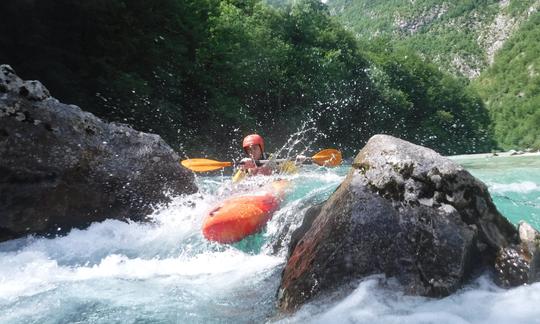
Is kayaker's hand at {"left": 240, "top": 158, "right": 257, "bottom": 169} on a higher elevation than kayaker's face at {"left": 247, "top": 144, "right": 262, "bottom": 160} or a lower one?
lower

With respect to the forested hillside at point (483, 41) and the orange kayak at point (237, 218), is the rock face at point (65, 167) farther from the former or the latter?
the forested hillside at point (483, 41)

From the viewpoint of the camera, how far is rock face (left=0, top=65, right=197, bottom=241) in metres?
5.68

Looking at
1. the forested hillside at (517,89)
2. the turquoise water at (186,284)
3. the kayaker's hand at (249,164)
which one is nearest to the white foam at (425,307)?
the turquoise water at (186,284)

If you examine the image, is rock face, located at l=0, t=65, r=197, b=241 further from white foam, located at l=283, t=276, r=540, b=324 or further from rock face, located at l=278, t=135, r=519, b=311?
white foam, located at l=283, t=276, r=540, b=324

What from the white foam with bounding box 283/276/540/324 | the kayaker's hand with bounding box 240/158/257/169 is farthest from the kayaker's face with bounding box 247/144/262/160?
the white foam with bounding box 283/276/540/324

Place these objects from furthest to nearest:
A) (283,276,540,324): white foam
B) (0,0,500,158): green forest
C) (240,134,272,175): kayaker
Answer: (0,0,500,158): green forest
(240,134,272,175): kayaker
(283,276,540,324): white foam

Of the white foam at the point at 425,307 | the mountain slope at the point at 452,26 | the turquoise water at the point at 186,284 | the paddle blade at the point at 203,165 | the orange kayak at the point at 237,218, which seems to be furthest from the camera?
the mountain slope at the point at 452,26

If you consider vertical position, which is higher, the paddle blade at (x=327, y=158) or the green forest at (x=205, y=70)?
the green forest at (x=205, y=70)

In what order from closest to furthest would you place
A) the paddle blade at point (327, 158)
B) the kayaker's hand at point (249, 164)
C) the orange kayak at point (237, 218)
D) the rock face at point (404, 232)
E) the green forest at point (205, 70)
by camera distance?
the rock face at point (404, 232)
the orange kayak at point (237, 218)
the kayaker's hand at point (249, 164)
the paddle blade at point (327, 158)
the green forest at point (205, 70)

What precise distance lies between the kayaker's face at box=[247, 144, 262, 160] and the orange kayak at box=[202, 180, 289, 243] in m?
2.29

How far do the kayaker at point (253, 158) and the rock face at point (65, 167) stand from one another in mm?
1530

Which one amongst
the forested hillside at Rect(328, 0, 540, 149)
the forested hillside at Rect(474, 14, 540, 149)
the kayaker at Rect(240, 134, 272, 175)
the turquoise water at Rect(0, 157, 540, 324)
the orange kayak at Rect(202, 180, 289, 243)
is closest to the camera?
the turquoise water at Rect(0, 157, 540, 324)

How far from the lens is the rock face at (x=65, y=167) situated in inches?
224

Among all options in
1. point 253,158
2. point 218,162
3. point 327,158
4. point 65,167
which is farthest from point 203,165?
point 65,167
